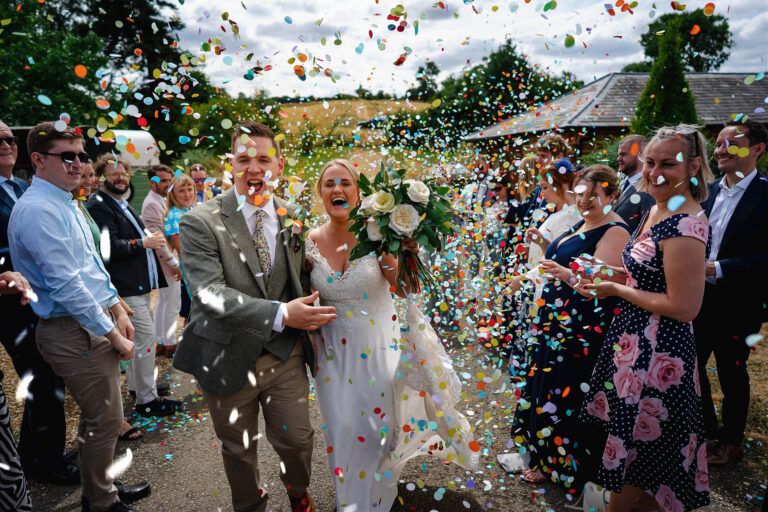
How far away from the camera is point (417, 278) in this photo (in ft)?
9.39

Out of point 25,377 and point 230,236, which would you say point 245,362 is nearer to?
point 230,236

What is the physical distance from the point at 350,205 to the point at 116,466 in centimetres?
290

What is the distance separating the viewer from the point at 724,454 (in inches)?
137

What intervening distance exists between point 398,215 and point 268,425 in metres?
1.56

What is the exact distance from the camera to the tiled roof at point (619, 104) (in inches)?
618

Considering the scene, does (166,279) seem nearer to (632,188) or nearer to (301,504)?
(301,504)

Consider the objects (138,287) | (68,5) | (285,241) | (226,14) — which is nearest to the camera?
(226,14)

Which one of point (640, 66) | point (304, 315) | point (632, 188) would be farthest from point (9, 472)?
point (640, 66)

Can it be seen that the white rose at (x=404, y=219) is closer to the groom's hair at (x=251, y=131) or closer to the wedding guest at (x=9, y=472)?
the groom's hair at (x=251, y=131)

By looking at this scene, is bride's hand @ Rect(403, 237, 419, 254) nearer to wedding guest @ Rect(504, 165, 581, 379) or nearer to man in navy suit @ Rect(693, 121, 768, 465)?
wedding guest @ Rect(504, 165, 581, 379)

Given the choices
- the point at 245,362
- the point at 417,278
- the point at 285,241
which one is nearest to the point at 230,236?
the point at 285,241

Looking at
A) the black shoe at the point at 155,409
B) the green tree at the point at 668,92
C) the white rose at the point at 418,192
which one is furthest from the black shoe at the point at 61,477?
the green tree at the point at 668,92

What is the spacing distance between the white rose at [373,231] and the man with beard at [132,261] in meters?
2.68

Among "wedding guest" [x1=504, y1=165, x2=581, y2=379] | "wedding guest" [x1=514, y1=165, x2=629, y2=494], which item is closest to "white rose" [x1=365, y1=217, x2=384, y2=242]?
"wedding guest" [x1=514, y1=165, x2=629, y2=494]
